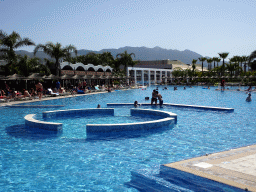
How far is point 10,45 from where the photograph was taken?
92.8ft

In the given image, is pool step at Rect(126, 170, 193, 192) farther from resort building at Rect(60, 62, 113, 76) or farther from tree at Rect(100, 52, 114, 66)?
tree at Rect(100, 52, 114, 66)

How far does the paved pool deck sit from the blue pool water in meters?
1.22

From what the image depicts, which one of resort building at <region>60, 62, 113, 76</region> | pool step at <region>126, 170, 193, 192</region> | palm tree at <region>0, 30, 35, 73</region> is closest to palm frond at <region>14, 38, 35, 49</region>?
palm tree at <region>0, 30, 35, 73</region>

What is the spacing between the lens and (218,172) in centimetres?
470

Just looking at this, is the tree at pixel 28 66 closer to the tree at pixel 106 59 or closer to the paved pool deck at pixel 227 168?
the paved pool deck at pixel 227 168

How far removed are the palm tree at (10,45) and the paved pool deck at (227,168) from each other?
2767 centimetres

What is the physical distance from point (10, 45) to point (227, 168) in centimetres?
2859

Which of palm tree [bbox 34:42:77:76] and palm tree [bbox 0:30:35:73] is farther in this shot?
palm tree [bbox 34:42:77:76]

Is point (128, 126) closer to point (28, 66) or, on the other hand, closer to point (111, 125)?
point (111, 125)

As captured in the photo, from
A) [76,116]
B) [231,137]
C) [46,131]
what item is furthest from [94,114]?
[231,137]

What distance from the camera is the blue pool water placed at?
18.2ft

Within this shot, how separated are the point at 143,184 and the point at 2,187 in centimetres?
290

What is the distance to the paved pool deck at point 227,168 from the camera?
432cm

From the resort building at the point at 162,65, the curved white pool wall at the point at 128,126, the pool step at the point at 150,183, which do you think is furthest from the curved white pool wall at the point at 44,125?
the resort building at the point at 162,65
